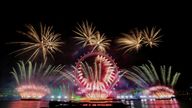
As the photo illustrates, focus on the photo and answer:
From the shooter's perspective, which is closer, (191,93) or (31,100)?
(31,100)

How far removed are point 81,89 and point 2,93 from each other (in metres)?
100

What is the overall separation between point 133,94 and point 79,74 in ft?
219

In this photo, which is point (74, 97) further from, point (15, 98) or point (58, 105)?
point (15, 98)

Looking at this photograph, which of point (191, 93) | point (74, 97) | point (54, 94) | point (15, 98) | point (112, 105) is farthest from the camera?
point (15, 98)

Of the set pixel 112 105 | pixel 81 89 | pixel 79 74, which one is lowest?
pixel 112 105

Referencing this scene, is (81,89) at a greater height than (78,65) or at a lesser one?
lesser

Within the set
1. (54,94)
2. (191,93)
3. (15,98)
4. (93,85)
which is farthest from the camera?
(15,98)

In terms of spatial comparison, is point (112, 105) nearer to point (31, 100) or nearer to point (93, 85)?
point (93, 85)

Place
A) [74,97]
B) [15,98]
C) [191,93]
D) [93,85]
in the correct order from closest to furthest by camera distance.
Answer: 1. [93,85]
2. [74,97]
3. [191,93]
4. [15,98]

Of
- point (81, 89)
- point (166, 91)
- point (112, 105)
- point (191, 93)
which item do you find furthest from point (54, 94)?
point (191, 93)

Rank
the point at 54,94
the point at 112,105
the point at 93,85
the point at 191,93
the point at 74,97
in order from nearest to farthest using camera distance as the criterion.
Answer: the point at 112,105
the point at 93,85
the point at 74,97
the point at 54,94
the point at 191,93

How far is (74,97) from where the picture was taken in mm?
93750

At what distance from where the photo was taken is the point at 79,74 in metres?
68.6

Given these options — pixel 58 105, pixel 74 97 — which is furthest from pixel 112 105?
pixel 74 97
